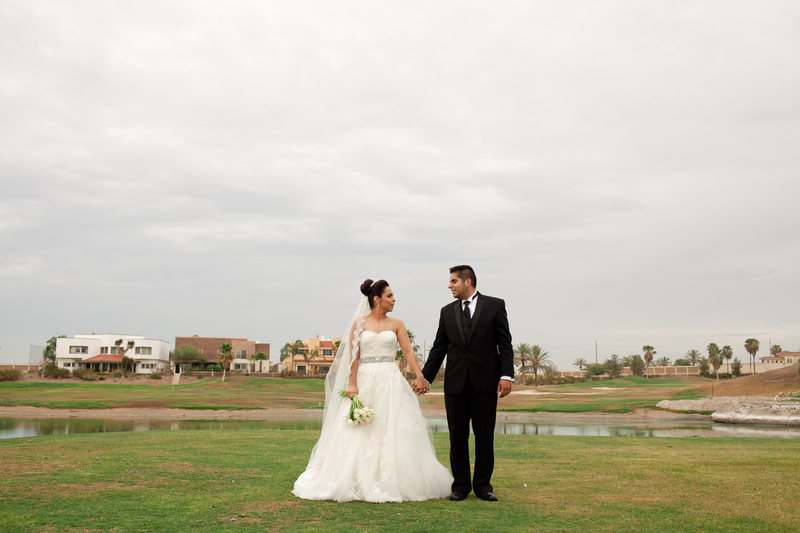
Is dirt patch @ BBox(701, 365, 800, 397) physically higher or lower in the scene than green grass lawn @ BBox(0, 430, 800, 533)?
lower

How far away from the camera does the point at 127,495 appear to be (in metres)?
6.74

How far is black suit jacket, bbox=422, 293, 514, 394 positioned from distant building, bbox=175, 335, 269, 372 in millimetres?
99545

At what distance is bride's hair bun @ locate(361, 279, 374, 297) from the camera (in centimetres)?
792

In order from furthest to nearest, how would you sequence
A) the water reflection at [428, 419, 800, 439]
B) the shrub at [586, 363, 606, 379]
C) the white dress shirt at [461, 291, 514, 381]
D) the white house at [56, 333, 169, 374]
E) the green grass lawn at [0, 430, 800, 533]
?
the shrub at [586, 363, 606, 379], the white house at [56, 333, 169, 374], the water reflection at [428, 419, 800, 439], the white dress shirt at [461, 291, 514, 381], the green grass lawn at [0, 430, 800, 533]

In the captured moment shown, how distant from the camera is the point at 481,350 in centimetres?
700

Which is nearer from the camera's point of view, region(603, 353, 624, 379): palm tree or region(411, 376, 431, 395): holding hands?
region(411, 376, 431, 395): holding hands

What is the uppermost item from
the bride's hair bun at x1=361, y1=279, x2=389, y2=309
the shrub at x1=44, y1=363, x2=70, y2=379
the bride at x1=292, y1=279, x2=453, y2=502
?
the bride's hair bun at x1=361, y1=279, x2=389, y2=309

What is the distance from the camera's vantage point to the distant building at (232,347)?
105000 mm

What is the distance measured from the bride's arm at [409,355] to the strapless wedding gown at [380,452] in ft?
0.40

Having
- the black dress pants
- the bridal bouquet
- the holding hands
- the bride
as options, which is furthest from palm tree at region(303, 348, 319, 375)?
the black dress pants

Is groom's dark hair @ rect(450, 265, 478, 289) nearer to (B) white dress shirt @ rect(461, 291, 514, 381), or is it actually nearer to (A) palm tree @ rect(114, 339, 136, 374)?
(B) white dress shirt @ rect(461, 291, 514, 381)

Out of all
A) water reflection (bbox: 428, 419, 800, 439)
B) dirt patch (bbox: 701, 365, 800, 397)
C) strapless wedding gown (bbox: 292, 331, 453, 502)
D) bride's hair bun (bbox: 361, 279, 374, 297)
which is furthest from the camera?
dirt patch (bbox: 701, 365, 800, 397)

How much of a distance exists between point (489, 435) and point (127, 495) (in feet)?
14.2

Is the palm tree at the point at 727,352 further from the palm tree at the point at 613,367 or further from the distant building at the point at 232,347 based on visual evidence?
the distant building at the point at 232,347
